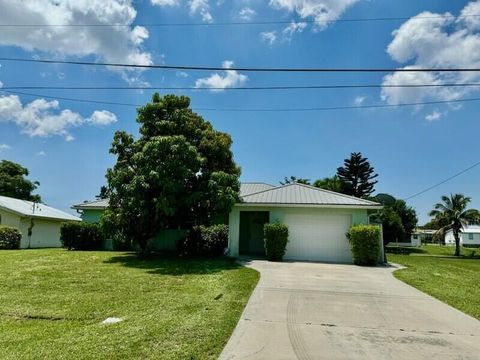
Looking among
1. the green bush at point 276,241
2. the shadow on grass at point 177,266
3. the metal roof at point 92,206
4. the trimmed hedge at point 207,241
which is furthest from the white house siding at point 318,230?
the metal roof at point 92,206

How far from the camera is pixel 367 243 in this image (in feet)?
46.6

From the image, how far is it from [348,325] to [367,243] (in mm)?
9146

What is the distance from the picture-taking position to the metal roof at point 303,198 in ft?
49.9

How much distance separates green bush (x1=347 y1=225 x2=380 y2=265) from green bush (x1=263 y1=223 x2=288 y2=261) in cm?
292

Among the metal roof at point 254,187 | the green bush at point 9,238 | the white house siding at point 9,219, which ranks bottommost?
the green bush at point 9,238

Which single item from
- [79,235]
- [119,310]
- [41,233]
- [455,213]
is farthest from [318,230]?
[455,213]

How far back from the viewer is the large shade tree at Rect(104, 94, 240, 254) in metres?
13.5

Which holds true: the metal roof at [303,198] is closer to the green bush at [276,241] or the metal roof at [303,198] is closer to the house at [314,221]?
the house at [314,221]

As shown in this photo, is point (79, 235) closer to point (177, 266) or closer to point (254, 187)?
point (177, 266)

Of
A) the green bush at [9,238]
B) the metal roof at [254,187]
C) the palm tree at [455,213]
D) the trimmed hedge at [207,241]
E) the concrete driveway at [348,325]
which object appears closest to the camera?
the concrete driveway at [348,325]

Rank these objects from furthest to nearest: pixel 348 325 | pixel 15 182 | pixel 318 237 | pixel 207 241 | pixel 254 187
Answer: pixel 15 182 < pixel 254 187 < pixel 207 241 < pixel 318 237 < pixel 348 325

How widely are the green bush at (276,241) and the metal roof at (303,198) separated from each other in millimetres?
1336

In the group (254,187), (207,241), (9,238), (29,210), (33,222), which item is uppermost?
(254,187)

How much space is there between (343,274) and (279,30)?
803cm
